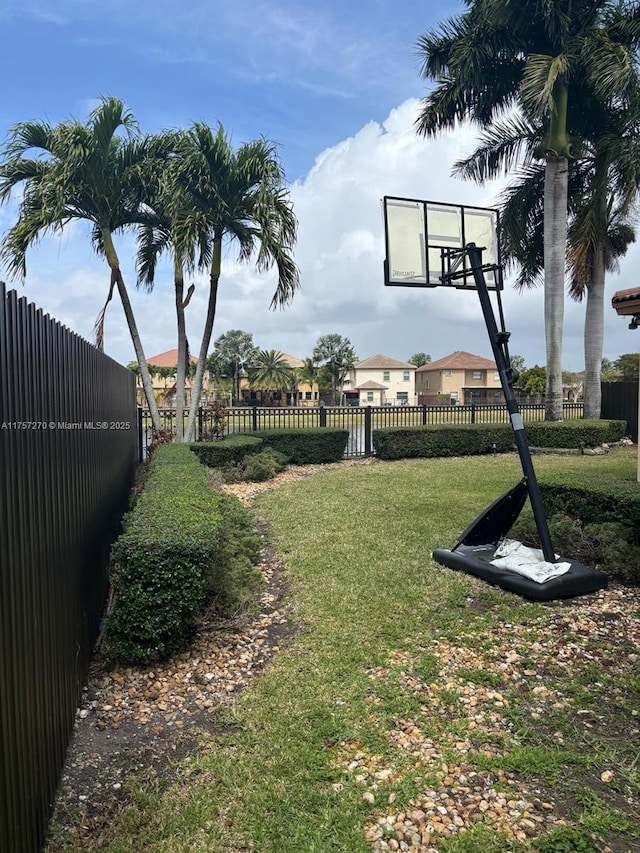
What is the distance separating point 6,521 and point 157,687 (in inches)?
77.8

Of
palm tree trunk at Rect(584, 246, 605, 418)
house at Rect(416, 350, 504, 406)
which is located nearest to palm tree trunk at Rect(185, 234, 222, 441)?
palm tree trunk at Rect(584, 246, 605, 418)

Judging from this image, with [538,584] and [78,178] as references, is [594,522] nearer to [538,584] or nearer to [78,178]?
[538,584]

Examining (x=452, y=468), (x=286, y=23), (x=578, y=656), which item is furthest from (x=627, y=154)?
(x=578, y=656)

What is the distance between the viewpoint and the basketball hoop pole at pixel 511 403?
4.64 m

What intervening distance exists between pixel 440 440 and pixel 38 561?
12.5 m

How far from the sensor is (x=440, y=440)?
14023 millimetres

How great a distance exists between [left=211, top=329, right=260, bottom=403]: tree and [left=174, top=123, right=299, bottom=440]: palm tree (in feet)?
157

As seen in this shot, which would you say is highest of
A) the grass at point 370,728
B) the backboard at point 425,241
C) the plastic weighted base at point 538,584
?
the backboard at point 425,241

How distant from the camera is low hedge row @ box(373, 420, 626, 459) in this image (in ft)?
45.0

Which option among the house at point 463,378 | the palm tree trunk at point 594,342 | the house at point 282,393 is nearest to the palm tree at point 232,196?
the palm tree trunk at point 594,342

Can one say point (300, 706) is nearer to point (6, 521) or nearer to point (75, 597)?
point (75, 597)

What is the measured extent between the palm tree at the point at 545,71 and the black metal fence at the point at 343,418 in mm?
2726

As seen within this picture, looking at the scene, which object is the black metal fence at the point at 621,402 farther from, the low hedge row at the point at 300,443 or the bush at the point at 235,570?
the bush at the point at 235,570

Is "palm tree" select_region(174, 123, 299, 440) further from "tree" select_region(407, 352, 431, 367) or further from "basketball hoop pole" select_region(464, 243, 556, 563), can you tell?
"tree" select_region(407, 352, 431, 367)
